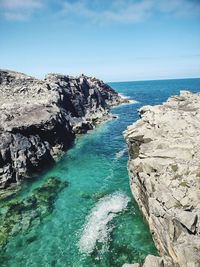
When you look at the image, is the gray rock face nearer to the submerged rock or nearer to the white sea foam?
the submerged rock

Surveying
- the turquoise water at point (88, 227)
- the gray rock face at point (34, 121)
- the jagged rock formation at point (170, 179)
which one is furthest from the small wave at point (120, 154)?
the jagged rock formation at point (170, 179)

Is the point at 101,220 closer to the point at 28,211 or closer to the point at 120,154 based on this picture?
the point at 28,211

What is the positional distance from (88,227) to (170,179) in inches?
552

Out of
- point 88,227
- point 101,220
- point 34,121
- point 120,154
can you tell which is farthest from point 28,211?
point 34,121

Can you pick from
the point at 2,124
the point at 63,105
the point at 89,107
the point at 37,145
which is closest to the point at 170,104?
the point at 37,145

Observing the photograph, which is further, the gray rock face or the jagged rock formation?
the gray rock face

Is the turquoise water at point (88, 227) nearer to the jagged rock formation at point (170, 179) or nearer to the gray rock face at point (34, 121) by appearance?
the jagged rock formation at point (170, 179)

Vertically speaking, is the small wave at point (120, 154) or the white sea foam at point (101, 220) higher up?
the small wave at point (120, 154)

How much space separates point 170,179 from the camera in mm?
32625

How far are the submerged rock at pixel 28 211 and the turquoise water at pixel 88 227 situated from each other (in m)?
1.11

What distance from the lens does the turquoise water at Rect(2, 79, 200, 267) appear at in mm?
34344

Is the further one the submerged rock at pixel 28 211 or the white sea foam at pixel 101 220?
the submerged rock at pixel 28 211

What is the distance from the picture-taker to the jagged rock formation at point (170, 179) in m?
27.0

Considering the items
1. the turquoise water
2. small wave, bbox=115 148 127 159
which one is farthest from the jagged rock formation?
small wave, bbox=115 148 127 159
